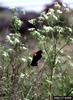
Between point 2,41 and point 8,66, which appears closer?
point 8,66

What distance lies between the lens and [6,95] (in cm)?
562

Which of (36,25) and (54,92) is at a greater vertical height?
(36,25)

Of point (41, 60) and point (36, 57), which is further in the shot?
point (41, 60)

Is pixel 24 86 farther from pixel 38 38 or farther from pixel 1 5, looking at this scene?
pixel 1 5

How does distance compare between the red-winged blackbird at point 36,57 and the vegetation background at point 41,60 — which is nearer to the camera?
the vegetation background at point 41,60

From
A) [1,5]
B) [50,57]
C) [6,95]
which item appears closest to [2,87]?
[6,95]

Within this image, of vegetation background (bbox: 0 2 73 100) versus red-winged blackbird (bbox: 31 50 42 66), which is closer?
vegetation background (bbox: 0 2 73 100)

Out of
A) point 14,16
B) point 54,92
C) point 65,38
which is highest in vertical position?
point 14,16

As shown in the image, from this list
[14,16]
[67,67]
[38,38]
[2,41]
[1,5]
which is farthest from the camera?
[1,5]

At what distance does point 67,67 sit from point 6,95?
1.04 m

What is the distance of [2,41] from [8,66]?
0.64m

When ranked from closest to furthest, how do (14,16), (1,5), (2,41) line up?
1. (14,16)
2. (2,41)
3. (1,5)

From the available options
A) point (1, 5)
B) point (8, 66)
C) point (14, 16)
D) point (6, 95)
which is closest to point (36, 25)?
point (14, 16)

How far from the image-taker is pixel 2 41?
632 centimetres
